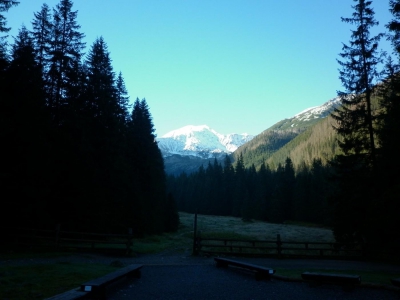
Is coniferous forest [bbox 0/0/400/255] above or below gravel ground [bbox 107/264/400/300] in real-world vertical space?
above

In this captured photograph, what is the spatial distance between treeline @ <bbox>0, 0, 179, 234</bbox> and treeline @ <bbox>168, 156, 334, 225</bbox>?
45.6 meters

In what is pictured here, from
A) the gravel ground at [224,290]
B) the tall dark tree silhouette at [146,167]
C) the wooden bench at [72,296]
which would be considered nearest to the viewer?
the wooden bench at [72,296]

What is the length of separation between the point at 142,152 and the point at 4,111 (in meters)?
22.6

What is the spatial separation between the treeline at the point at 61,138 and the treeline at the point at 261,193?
45.6 meters

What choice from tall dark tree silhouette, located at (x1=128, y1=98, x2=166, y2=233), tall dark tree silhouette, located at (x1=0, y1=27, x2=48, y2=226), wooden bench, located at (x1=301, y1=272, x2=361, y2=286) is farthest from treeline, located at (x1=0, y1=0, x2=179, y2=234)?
wooden bench, located at (x1=301, y1=272, x2=361, y2=286)

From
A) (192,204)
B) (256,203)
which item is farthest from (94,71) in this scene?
(192,204)

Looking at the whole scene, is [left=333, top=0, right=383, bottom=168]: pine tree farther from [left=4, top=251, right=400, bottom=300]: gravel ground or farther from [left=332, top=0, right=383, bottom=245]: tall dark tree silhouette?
[left=4, top=251, right=400, bottom=300]: gravel ground

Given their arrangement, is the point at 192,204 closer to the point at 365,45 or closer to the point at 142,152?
the point at 142,152

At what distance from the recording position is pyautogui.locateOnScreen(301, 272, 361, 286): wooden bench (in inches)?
443

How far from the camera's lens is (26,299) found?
7.97 metres

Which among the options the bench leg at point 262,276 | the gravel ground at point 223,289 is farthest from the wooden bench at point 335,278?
Answer: the bench leg at point 262,276

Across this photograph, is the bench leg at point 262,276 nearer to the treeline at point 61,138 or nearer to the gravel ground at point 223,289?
the gravel ground at point 223,289

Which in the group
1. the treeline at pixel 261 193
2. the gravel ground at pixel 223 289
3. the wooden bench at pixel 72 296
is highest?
the treeline at pixel 261 193

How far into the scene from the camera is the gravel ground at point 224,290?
10.2m
